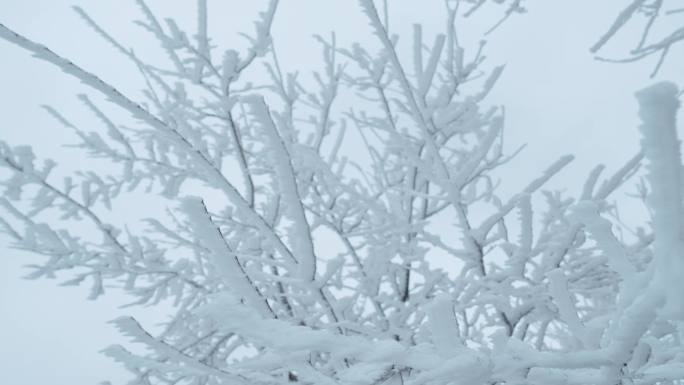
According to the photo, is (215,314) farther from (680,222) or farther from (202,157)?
(202,157)

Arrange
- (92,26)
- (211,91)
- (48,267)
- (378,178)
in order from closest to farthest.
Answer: (92,26) < (211,91) < (48,267) < (378,178)

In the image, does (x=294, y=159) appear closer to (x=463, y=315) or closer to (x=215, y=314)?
(x=463, y=315)

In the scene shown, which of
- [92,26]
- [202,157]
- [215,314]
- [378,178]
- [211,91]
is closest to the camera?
[215,314]

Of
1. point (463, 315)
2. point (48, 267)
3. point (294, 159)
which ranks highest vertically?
point (294, 159)

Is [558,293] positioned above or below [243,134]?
below

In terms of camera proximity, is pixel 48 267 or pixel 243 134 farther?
pixel 243 134

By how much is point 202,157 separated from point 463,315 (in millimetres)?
2838

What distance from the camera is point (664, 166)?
46cm

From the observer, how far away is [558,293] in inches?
32.5

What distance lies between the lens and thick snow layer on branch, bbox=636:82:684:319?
45 cm

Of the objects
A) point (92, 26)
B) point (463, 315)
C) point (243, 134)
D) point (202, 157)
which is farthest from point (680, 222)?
point (243, 134)

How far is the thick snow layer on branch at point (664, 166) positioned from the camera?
45cm

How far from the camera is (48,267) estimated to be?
3281 millimetres

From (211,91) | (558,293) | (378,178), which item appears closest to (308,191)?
(378,178)
